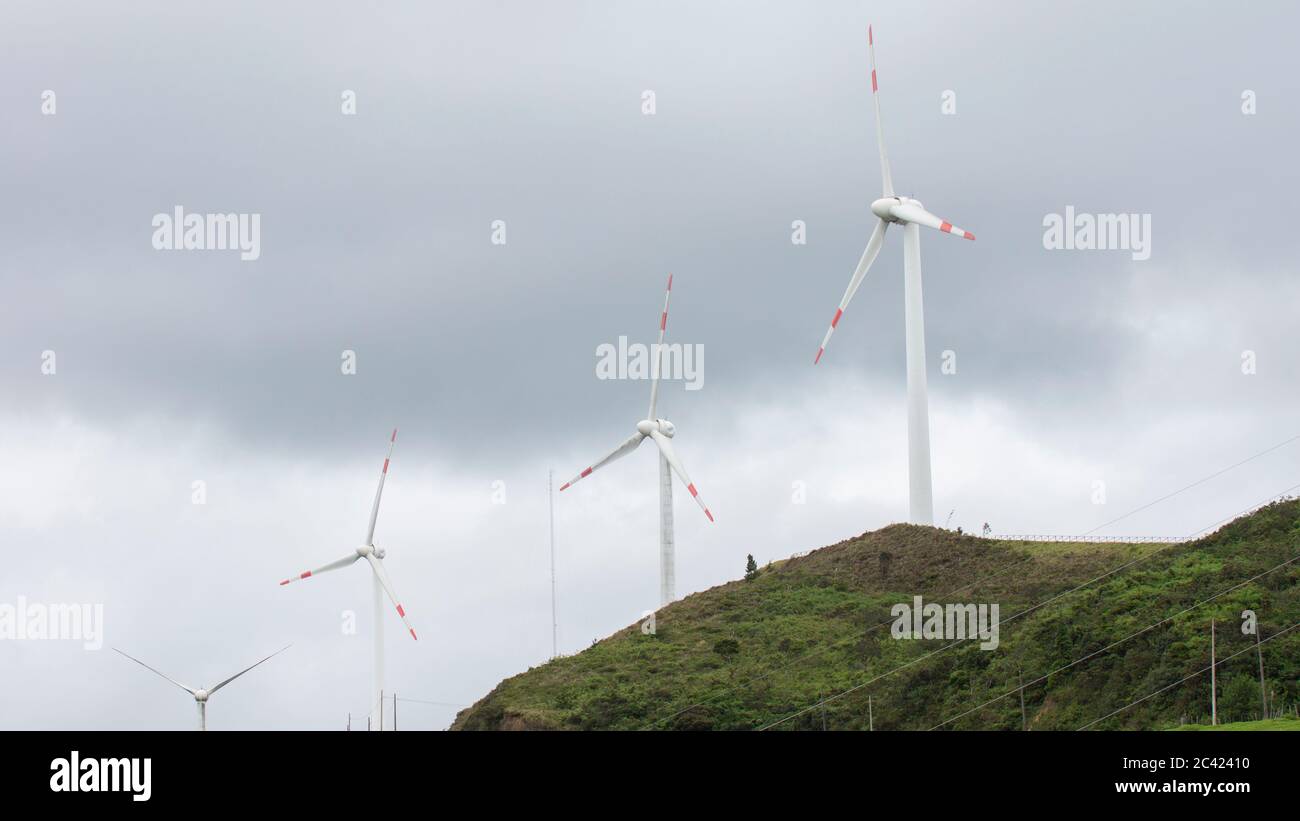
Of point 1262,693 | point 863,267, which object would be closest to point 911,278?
point 863,267

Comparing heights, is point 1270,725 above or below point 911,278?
below

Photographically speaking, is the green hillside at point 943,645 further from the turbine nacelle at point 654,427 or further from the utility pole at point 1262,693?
the turbine nacelle at point 654,427

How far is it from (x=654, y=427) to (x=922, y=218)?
31.1m

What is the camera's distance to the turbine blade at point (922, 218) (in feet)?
364

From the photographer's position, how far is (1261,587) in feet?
268

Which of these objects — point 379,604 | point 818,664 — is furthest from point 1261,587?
point 379,604

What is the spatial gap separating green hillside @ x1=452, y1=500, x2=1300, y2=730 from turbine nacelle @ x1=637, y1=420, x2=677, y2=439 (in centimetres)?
1431

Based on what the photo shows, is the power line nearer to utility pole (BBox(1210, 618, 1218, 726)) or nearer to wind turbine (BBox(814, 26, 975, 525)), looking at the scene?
utility pole (BBox(1210, 618, 1218, 726))

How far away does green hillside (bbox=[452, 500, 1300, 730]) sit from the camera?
76.9m

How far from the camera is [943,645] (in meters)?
102

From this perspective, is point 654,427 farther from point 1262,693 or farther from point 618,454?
point 1262,693
